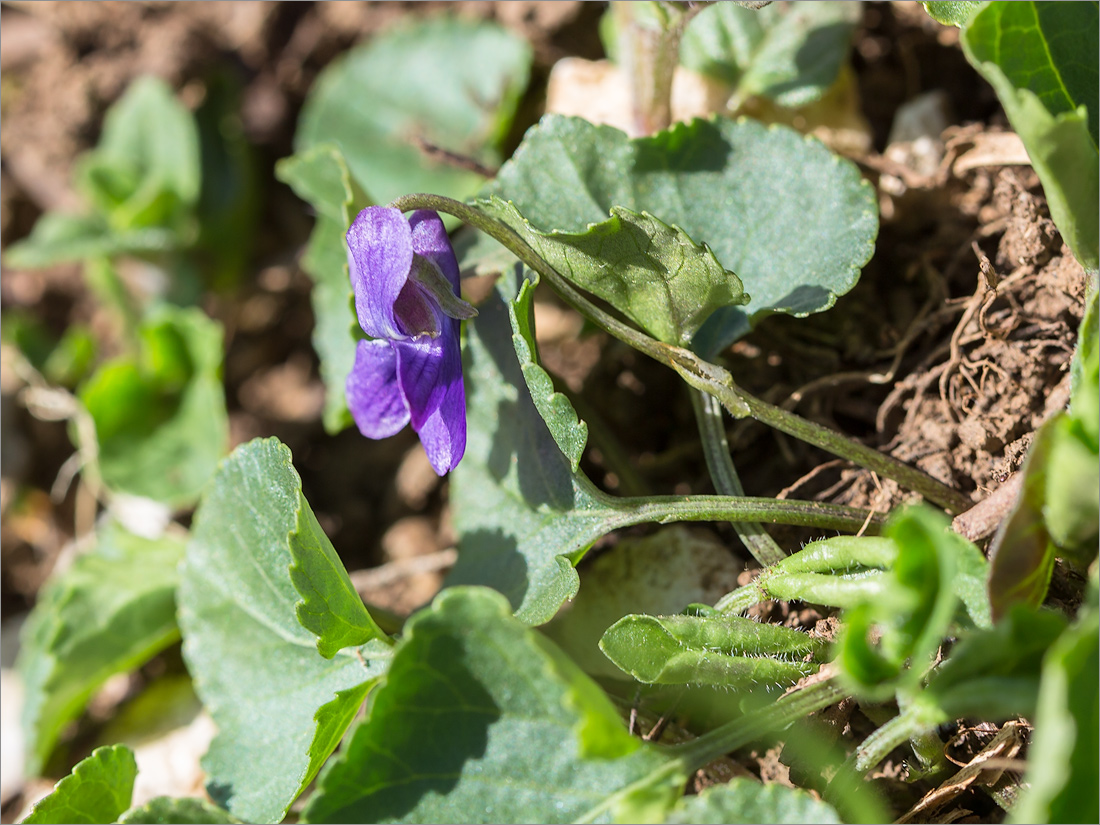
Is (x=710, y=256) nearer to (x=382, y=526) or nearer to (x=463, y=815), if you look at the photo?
(x=463, y=815)

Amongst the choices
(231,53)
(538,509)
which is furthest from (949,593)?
(231,53)

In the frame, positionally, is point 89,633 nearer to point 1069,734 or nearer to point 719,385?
point 719,385

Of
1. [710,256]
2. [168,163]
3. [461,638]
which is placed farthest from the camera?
[168,163]

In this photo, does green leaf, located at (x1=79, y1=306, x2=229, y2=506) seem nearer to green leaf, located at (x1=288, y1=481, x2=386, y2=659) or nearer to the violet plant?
the violet plant

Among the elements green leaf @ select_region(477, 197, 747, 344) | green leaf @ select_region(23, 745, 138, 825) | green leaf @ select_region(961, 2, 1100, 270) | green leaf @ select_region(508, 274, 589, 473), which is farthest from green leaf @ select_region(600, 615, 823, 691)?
green leaf @ select_region(23, 745, 138, 825)

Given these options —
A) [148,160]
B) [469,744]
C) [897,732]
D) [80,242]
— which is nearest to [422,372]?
[469,744]

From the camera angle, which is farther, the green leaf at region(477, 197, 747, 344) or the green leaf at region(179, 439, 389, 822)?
the green leaf at region(179, 439, 389, 822)

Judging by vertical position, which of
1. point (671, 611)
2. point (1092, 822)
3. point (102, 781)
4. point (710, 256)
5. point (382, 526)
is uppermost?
point (710, 256)
